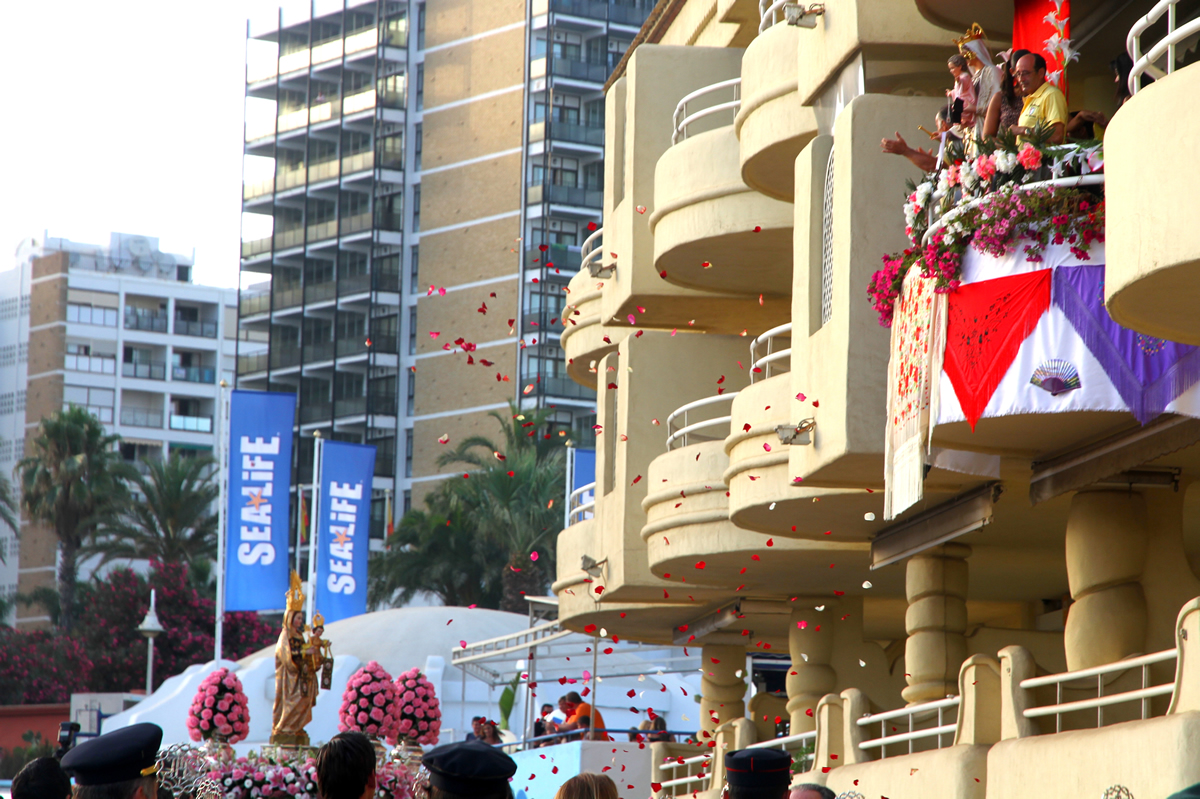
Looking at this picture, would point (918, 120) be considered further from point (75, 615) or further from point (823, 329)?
point (75, 615)

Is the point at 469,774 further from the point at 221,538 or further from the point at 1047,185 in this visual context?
the point at 221,538

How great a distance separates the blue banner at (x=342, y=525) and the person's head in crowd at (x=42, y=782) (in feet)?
105

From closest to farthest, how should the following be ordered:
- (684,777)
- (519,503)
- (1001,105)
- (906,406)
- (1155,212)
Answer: (1155,212) → (1001,105) → (906,406) → (684,777) → (519,503)

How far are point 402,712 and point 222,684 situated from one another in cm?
222

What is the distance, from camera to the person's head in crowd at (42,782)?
25.1ft

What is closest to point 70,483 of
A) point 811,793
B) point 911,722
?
point 911,722

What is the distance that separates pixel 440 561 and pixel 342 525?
19402mm

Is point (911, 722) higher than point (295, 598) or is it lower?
lower

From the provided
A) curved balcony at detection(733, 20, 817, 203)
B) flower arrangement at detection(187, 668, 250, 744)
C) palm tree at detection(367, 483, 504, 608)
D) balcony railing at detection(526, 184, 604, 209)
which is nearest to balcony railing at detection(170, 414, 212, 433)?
balcony railing at detection(526, 184, 604, 209)

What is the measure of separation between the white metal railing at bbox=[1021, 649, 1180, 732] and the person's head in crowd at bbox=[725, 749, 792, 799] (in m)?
4.84

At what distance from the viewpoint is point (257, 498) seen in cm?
3694

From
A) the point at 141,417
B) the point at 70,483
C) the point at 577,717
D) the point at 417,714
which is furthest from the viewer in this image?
the point at 141,417

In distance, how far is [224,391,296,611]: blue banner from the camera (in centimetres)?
3688

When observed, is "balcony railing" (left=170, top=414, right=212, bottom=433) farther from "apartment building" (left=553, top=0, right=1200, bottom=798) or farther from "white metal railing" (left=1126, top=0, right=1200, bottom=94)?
"white metal railing" (left=1126, top=0, right=1200, bottom=94)
